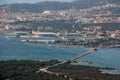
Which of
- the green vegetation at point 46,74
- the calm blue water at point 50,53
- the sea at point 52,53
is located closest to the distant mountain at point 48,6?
the sea at point 52,53

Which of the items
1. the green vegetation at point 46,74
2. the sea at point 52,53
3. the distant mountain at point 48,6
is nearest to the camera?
the green vegetation at point 46,74

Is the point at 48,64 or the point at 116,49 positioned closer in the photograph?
the point at 48,64

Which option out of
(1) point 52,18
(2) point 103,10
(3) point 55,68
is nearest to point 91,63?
(3) point 55,68

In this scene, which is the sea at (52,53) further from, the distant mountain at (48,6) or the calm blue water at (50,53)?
the distant mountain at (48,6)

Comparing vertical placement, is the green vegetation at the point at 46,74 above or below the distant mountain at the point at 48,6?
above

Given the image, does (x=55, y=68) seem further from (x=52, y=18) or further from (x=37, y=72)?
(x=52, y=18)

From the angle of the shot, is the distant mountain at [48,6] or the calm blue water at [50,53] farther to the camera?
the distant mountain at [48,6]
